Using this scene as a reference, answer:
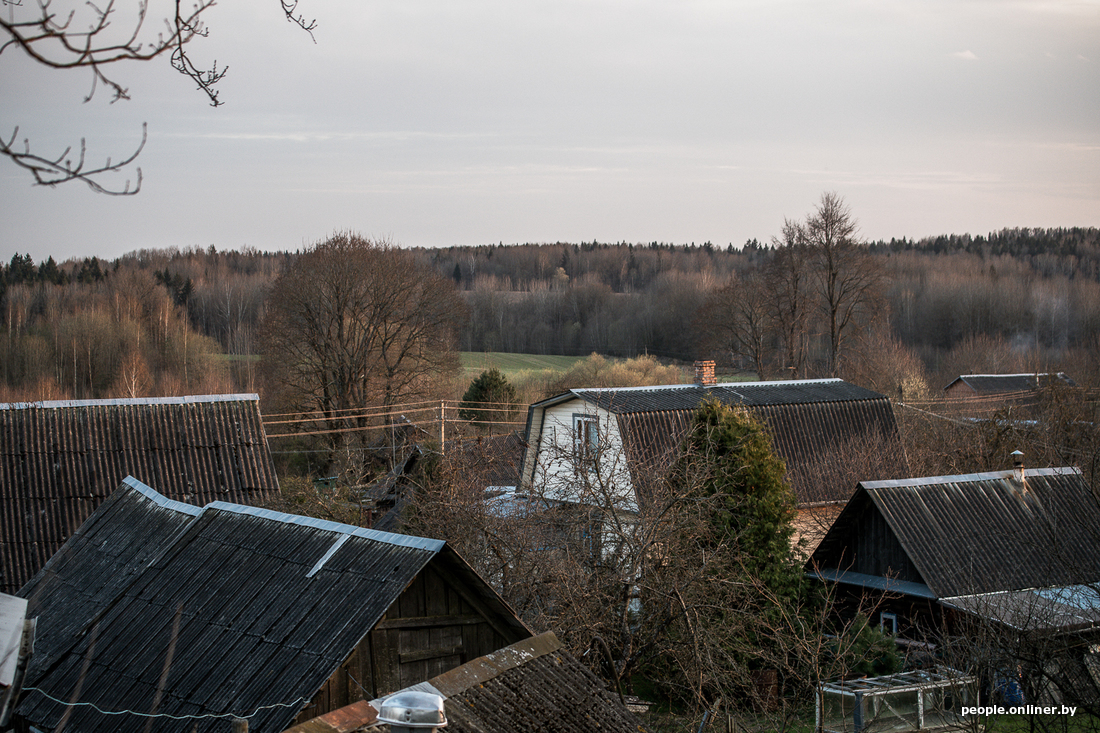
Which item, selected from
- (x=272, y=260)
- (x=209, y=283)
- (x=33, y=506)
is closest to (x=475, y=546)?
(x=33, y=506)

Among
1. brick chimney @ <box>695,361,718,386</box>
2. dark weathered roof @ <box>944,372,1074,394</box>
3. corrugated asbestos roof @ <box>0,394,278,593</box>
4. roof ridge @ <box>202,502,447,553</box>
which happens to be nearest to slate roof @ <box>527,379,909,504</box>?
brick chimney @ <box>695,361,718,386</box>

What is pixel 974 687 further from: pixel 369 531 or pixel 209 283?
pixel 209 283

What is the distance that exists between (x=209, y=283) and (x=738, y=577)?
81.3 meters

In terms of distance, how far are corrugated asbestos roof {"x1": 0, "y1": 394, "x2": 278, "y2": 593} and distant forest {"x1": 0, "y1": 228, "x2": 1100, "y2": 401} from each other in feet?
31.3

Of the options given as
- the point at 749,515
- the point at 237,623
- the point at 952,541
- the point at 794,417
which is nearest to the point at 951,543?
the point at 952,541

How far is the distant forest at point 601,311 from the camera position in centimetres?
5606

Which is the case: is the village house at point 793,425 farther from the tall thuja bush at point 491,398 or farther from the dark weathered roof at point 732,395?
the tall thuja bush at point 491,398

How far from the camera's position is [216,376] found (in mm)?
57625

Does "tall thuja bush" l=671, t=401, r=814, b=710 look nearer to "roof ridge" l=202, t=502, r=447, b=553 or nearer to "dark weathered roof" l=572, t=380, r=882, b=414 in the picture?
"dark weathered roof" l=572, t=380, r=882, b=414

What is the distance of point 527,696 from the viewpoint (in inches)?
262

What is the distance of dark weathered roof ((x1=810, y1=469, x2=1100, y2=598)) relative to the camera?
17328 mm

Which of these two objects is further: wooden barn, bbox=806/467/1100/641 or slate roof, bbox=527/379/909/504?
slate roof, bbox=527/379/909/504

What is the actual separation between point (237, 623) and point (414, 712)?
4.45 meters

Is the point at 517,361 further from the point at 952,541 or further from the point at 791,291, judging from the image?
the point at 952,541
